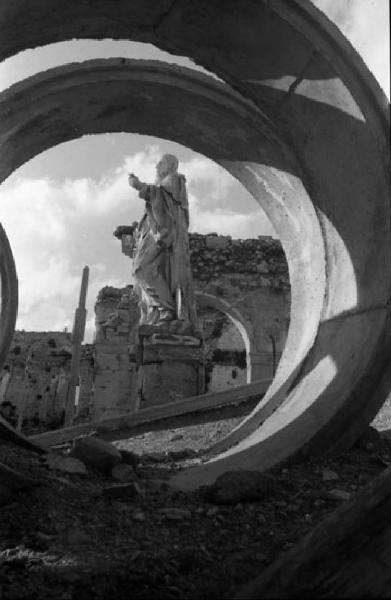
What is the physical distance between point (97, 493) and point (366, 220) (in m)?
1.65

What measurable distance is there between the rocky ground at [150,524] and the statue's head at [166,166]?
5626 mm

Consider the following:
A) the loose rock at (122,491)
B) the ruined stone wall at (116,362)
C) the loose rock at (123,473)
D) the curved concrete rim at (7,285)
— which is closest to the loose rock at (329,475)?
the loose rock at (122,491)

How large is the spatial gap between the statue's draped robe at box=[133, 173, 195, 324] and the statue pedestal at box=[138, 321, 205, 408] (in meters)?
0.84

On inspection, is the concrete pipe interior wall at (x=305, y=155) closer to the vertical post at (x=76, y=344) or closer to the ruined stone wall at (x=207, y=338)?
the ruined stone wall at (x=207, y=338)

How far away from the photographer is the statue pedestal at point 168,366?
6.17 metres

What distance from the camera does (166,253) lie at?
25.0 ft

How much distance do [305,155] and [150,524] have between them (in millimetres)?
1833

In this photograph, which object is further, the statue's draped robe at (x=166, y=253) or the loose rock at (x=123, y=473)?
the statue's draped robe at (x=166, y=253)

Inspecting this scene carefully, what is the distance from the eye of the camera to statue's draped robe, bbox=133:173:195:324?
290 inches

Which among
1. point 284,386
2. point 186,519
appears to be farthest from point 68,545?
point 284,386

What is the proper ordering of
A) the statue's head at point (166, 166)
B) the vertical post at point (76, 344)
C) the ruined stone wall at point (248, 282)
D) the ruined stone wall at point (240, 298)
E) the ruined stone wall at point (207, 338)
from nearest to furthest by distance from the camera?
the statue's head at point (166, 166) < the ruined stone wall at point (207, 338) < the vertical post at point (76, 344) < the ruined stone wall at point (240, 298) < the ruined stone wall at point (248, 282)

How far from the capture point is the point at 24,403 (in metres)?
14.0

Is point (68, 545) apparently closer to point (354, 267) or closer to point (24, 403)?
point (354, 267)

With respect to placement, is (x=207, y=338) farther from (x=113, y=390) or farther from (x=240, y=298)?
(x=113, y=390)
